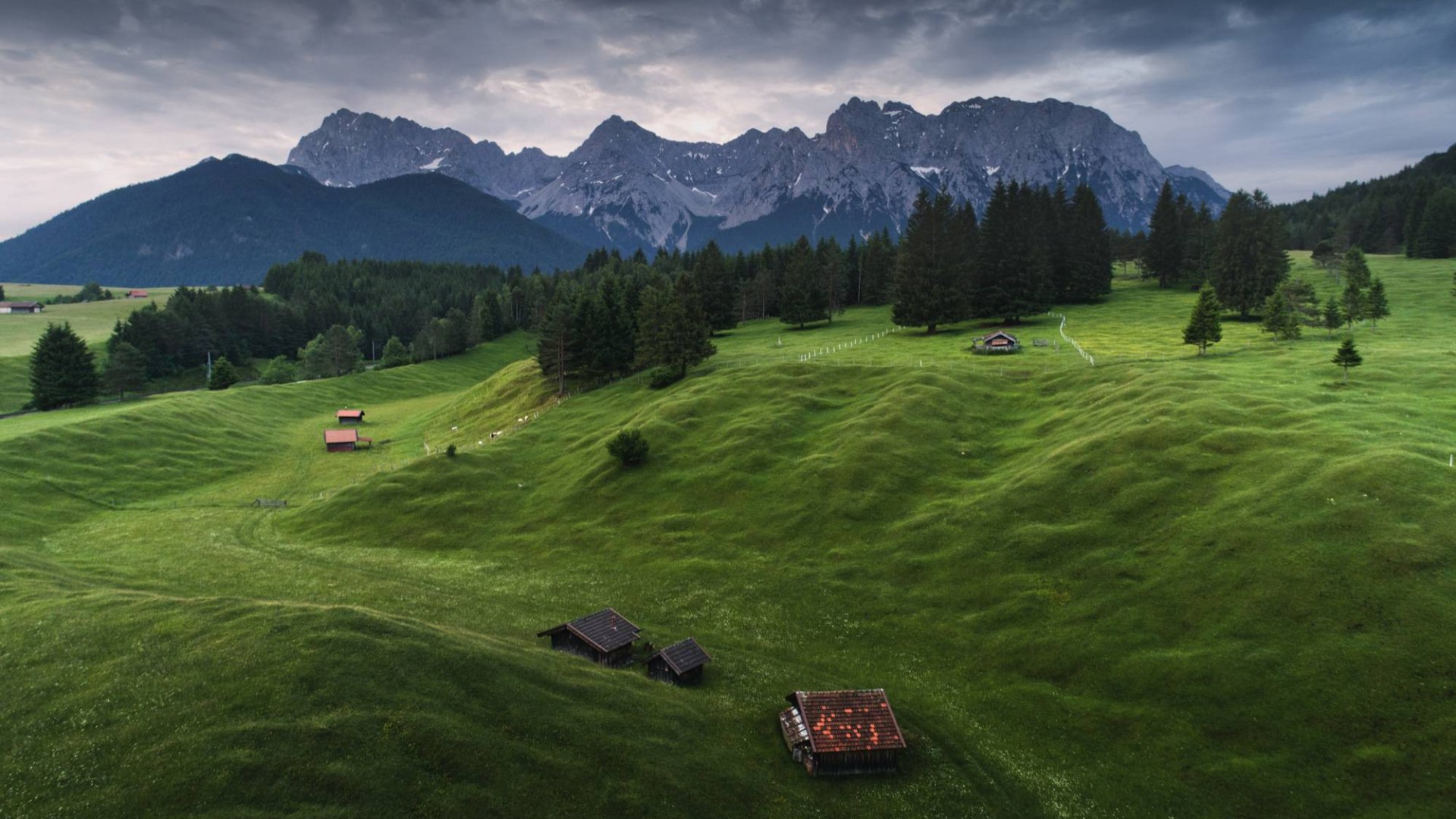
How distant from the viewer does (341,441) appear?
101 m

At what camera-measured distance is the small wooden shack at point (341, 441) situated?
100812 mm

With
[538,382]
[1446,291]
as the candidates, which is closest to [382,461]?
[538,382]

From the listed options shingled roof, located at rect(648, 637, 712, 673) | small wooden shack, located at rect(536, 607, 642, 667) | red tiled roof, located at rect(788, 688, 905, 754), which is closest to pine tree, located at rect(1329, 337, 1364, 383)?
red tiled roof, located at rect(788, 688, 905, 754)

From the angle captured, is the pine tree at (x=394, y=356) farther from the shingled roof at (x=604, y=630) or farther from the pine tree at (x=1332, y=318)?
the pine tree at (x=1332, y=318)

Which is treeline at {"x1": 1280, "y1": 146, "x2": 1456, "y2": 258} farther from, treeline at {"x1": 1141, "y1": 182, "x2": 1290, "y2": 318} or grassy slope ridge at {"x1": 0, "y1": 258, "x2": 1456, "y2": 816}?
grassy slope ridge at {"x1": 0, "y1": 258, "x2": 1456, "y2": 816}

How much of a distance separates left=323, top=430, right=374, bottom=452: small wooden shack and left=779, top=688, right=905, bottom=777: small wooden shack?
89502mm

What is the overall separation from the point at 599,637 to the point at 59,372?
133385mm

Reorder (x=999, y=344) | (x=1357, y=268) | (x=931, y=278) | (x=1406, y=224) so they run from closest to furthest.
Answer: (x=999, y=344)
(x=1357, y=268)
(x=931, y=278)
(x=1406, y=224)

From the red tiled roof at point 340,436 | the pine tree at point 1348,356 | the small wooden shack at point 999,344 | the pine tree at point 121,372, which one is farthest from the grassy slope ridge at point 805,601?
the pine tree at point 121,372

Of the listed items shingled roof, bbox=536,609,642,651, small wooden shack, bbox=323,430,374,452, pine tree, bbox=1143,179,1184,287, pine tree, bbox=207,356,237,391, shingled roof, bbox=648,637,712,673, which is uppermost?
pine tree, bbox=1143,179,1184,287

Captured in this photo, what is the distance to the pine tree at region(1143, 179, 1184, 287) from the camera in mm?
148250

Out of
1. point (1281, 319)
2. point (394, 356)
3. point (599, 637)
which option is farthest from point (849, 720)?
point (394, 356)

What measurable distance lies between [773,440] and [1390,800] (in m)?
50.9

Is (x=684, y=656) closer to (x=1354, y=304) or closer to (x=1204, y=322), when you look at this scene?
(x=1204, y=322)
